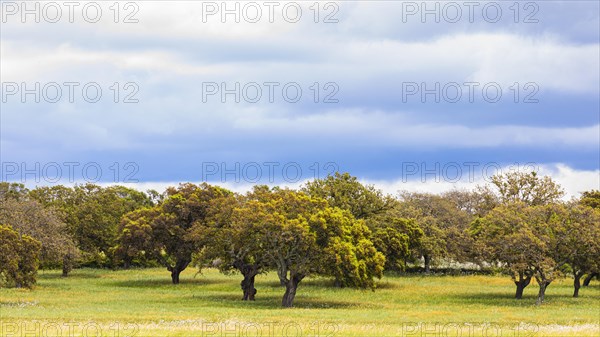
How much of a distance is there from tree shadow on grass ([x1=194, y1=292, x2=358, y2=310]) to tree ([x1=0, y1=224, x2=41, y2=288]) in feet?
49.1

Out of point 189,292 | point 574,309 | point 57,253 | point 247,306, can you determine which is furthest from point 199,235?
point 574,309

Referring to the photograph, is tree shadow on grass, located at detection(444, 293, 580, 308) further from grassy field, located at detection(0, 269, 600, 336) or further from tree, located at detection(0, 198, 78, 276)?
tree, located at detection(0, 198, 78, 276)

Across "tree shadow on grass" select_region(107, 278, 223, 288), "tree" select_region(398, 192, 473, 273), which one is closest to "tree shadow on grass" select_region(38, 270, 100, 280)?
"tree shadow on grass" select_region(107, 278, 223, 288)

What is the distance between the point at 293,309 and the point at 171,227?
3240cm

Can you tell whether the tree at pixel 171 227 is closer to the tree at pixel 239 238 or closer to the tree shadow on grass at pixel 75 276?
the tree at pixel 239 238

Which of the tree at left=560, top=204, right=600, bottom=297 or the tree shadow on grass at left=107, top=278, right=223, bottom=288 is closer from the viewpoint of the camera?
the tree at left=560, top=204, right=600, bottom=297

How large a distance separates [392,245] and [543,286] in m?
26.0

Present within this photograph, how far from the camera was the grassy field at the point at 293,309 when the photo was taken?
34.0 m

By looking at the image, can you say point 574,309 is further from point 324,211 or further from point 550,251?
point 324,211

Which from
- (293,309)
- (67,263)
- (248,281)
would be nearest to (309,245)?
(293,309)

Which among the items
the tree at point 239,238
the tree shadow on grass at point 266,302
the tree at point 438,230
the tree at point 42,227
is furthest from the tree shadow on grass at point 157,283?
the tree at point 438,230

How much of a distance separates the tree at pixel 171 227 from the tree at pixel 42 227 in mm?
6722

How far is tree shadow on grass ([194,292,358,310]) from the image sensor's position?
56.9 m

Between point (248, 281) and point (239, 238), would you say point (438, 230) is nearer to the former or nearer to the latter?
point (248, 281)
